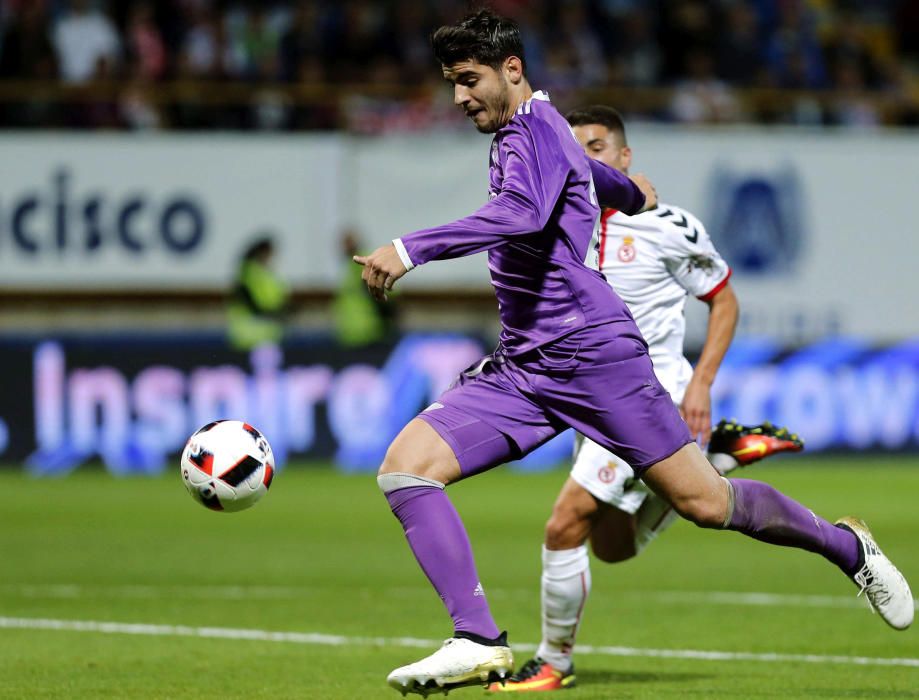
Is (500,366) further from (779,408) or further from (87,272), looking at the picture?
(87,272)

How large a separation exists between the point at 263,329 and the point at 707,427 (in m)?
10.9

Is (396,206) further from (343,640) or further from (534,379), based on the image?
(534,379)

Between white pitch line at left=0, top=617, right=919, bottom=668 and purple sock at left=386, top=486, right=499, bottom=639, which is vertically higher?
purple sock at left=386, top=486, right=499, bottom=639

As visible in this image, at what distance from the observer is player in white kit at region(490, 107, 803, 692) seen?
23.8 feet

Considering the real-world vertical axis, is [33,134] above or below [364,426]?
above

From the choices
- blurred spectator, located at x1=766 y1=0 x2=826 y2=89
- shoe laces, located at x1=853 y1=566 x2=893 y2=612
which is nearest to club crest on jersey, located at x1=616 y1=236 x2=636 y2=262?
shoe laces, located at x1=853 y1=566 x2=893 y2=612

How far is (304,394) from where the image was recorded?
17219 mm

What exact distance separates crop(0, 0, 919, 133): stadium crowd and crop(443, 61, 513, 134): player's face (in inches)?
531

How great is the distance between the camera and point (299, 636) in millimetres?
8344

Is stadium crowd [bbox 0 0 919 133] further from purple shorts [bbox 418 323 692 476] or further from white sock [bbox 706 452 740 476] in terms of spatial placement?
purple shorts [bbox 418 323 692 476]

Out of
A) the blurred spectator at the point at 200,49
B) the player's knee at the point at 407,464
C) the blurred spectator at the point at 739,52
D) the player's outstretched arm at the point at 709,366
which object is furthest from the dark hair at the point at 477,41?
the blurred spectator at the point at 739,52

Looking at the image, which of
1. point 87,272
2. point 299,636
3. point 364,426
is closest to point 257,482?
point 299,636

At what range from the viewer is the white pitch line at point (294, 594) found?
959 cm

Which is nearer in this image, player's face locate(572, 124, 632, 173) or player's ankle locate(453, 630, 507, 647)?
player's ankle locate(453, 630, 507, 647)
